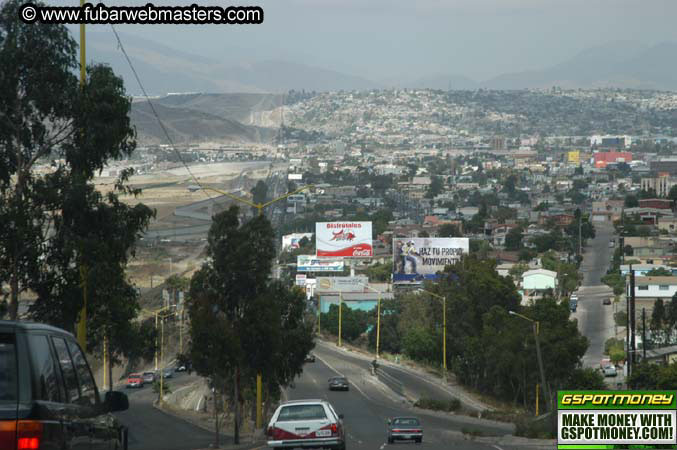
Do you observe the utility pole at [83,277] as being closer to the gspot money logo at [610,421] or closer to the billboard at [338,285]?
the gspot money logo at [610,421]

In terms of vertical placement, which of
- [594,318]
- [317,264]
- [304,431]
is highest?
[304,431]

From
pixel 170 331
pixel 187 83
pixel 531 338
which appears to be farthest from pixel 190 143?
pixel 187 83

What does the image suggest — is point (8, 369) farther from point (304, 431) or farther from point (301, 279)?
point (301, 279)

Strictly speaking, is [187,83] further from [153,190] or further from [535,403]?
[535,403]

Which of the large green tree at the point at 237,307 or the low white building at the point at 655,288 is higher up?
the large green tree at the point at 237,307

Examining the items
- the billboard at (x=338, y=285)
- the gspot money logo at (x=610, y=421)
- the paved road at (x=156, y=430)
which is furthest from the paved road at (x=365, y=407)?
the billboard at (x=338, y=285)

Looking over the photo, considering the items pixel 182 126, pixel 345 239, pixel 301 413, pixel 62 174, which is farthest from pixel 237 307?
pixel 345 239
